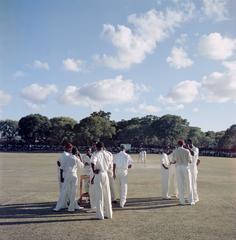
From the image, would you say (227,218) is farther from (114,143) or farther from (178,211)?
(114,143)

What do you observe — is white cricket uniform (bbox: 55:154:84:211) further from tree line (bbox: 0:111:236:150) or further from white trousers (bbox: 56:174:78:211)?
tree line (bbox: 0:111:236:150)

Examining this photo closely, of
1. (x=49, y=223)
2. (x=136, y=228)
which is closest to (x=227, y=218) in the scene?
(x=136, y=228)

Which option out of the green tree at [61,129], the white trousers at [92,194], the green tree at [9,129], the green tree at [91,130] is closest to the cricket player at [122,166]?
the white trousers at [92,194]

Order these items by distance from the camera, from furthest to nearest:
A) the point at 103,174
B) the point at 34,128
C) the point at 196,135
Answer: the point at 34,128
the point at 196,135
the point at 103,174

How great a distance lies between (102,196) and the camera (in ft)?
41.2

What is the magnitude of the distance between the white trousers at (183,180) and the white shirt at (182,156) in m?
0.14

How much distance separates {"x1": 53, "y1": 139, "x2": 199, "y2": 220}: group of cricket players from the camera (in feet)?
41.4

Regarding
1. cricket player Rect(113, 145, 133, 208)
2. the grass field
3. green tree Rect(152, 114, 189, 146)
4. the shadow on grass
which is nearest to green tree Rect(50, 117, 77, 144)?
green tree Rect(152, 114, 189, 146)

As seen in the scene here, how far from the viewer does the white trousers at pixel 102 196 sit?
12.4 metres

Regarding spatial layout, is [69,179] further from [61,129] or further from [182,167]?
[61,129]

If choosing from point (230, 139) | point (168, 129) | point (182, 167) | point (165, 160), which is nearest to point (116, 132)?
point (168, 129)

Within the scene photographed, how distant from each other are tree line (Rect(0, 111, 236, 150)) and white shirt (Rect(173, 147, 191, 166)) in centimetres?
8202

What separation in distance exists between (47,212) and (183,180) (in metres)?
4.89

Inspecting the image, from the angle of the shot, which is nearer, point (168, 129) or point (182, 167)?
point (182, 167)
